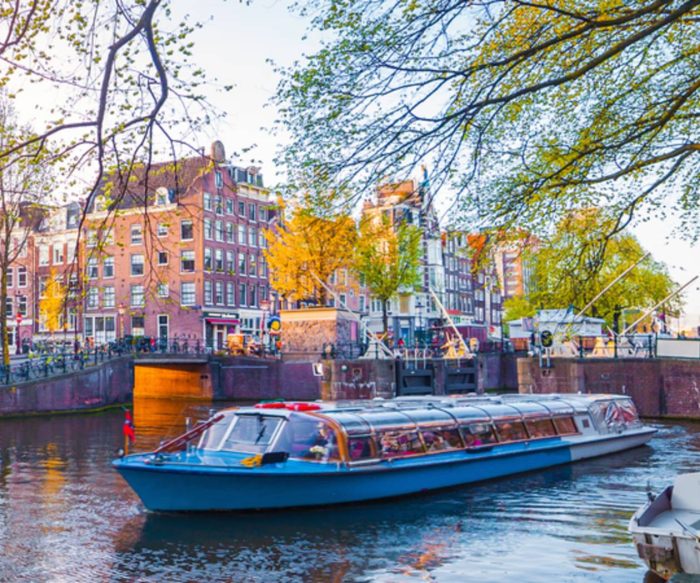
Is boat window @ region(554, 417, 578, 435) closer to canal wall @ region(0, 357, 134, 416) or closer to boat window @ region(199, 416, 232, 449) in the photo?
boat window @ region(199, 416, 232, 449)

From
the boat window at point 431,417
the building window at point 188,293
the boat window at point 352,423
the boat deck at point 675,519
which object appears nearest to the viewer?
the boat deck at point 675,519

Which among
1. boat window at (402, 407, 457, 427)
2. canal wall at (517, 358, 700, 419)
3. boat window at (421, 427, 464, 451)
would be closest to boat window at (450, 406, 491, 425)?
boat window at (402, 407, 457, 427)

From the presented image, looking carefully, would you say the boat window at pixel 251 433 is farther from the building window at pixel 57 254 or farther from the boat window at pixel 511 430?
the building window at pixel 57 254

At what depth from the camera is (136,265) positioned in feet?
188

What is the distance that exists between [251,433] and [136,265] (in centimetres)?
4363

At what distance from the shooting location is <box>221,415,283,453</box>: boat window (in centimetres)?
1557

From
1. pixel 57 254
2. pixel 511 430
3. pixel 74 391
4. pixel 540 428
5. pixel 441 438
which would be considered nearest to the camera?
pixel 441 438

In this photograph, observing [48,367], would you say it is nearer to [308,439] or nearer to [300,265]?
[300,265]

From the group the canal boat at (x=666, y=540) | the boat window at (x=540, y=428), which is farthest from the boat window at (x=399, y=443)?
the canal boat at (x=666, y=540)

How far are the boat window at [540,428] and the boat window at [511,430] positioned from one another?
0.32 m

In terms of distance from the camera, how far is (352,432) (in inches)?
A: 621

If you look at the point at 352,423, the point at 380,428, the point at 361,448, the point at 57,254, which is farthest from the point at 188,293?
the point at 361,448

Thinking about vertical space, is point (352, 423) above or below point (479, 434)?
above

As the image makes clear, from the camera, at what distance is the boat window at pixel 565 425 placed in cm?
2158
